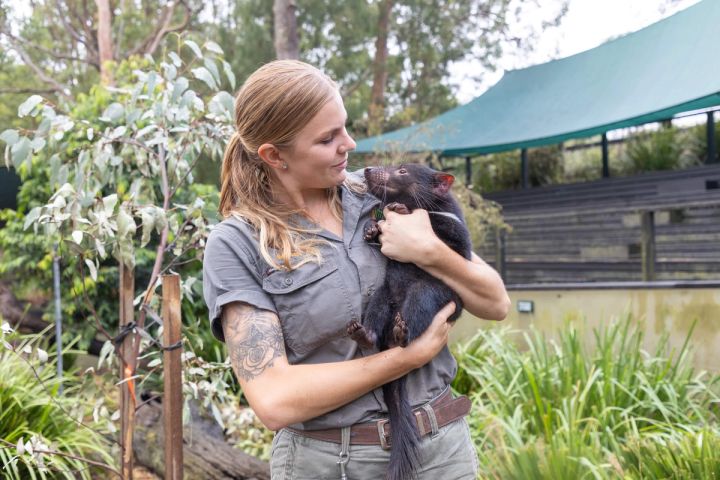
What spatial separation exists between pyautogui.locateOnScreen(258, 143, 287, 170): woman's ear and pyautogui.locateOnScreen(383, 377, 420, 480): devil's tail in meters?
0.59

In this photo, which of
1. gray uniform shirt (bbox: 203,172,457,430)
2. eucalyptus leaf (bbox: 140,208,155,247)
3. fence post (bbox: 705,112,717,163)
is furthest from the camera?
fence post (bbox: 705,112,717,163)

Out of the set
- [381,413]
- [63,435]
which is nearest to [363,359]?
[381,413]

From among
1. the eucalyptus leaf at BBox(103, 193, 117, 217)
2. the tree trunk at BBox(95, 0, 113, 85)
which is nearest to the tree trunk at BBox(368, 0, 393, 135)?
the tree trunk at BBox(95, 0, 113, 85)

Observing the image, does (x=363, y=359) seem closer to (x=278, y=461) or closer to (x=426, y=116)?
(x=278, y=461)

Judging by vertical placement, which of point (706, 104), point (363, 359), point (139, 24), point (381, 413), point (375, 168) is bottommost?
point (381, 413)

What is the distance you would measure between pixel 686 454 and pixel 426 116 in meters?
14.8

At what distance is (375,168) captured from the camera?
79.6 inches

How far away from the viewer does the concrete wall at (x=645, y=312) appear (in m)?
5.31

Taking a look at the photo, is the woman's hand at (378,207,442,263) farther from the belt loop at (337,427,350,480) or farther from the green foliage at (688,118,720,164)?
the green foliage at (688,118,720,164)

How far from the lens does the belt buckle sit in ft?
5.11

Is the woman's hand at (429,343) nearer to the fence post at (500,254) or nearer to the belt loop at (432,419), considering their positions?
the belt loop at (432,419)

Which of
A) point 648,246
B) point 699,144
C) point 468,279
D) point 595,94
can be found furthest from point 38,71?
point 468,279

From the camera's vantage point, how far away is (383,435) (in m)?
1.57

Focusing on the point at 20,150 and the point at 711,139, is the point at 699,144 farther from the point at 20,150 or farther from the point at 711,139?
the point at 20,150
